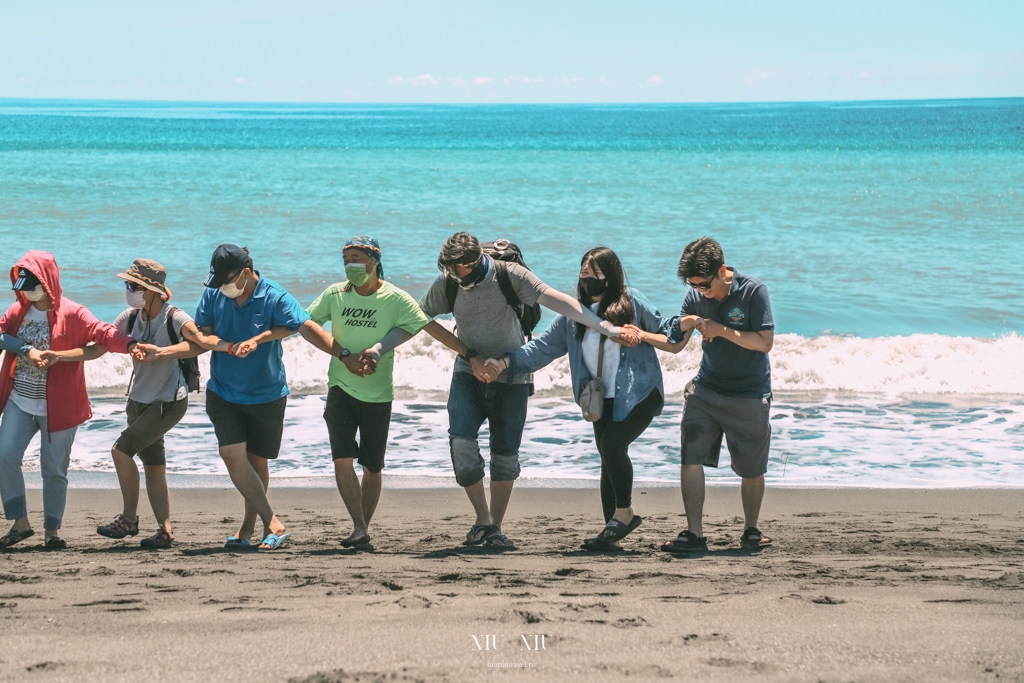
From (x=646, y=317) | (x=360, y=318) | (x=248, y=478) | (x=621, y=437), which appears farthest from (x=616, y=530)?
(x=248, y=478)

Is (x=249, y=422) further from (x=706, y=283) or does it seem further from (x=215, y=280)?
(x=706, y=283)

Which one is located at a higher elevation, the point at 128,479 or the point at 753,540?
the point at 128,479

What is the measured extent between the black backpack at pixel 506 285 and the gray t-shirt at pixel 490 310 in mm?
21

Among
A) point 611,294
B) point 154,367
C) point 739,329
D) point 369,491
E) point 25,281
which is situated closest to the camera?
point 739,329

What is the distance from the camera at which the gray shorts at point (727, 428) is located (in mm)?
4941

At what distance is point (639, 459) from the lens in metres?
7.94

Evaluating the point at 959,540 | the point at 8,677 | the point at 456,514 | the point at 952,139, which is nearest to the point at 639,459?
the point at 456,514

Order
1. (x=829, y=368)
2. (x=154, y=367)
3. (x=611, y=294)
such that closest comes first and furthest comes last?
(x=611, y=294), (x=154, y=367), (x=829, y=368)

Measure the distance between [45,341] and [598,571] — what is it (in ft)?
9.91

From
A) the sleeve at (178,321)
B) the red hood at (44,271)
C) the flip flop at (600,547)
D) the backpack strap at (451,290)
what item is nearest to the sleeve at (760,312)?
the flip flop at (600,547)

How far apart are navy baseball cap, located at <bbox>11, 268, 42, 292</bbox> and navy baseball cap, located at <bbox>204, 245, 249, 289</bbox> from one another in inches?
36.1

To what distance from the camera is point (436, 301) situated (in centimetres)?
520

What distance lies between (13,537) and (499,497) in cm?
255

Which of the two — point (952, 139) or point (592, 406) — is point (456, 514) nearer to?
point (592, 406)
